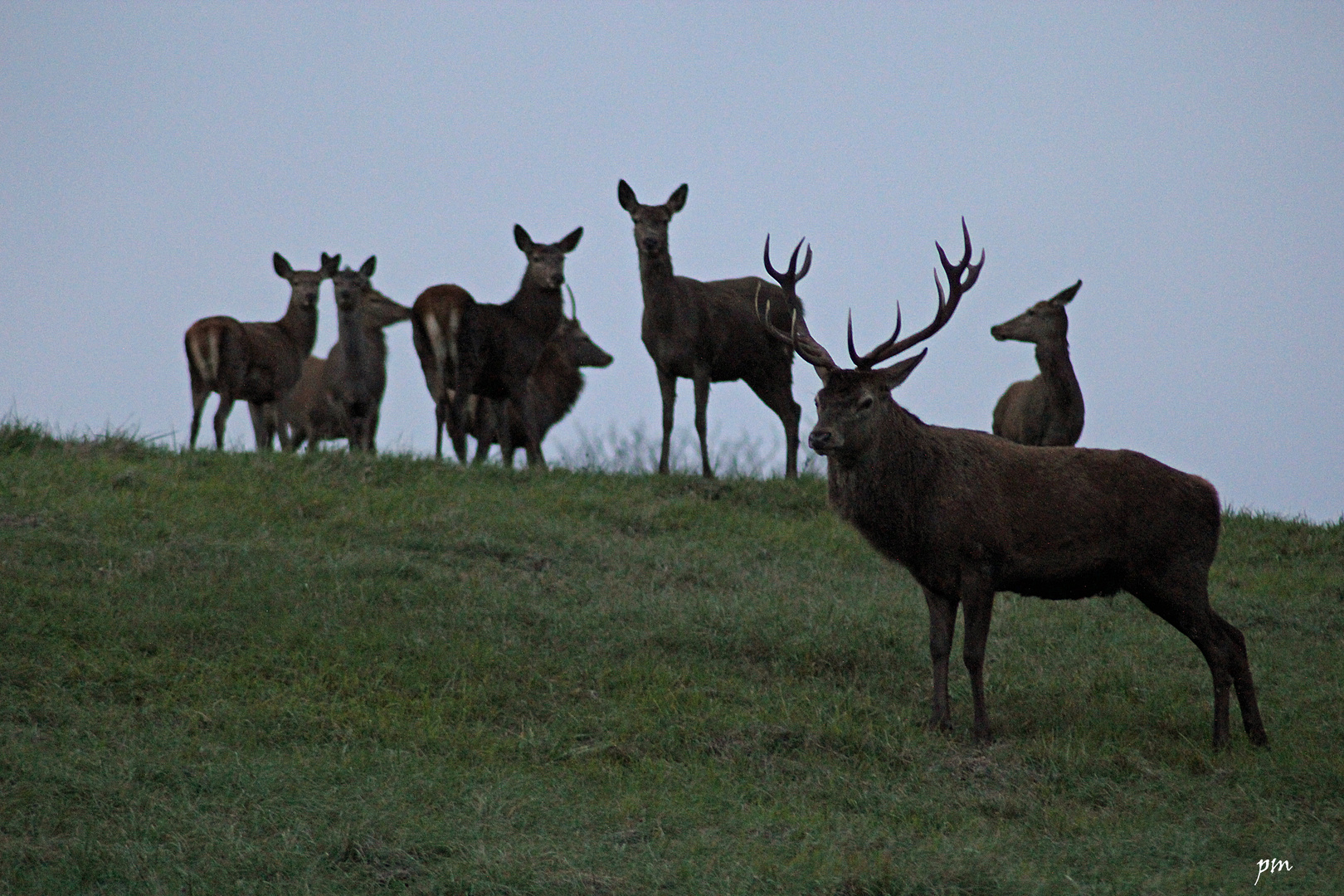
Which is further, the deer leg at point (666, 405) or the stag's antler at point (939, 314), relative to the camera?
the deer leg at point (666, 405)

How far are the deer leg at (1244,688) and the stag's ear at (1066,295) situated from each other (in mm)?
5980

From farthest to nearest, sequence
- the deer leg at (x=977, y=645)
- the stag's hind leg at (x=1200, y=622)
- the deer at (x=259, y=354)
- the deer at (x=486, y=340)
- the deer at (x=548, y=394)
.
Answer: the deer at (x=548, y=394)
the deer at (x=259, y=354)
the deer at (x=486, y=340)
the stag's hind leg at (x=1200, y=622)
the deer leg at (x=977, y=645)

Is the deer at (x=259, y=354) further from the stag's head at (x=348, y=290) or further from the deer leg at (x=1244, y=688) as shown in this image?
the deer leg at (x=1244, y=688)

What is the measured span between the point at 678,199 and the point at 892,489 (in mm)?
7092

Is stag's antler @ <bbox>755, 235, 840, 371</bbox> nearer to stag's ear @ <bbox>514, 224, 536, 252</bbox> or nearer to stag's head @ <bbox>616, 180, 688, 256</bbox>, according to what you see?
stag's head @ <bbox>616, 180, 688, 256</bbox>

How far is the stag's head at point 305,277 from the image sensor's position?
50.7ft

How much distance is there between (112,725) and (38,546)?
2794mm

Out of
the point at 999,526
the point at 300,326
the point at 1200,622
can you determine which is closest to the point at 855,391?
the point at 999,526

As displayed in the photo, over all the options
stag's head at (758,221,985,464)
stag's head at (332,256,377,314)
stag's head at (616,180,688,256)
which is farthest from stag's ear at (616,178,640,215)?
stag's head at (758,221,985,464)

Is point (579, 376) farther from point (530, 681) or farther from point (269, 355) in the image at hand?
point (530, 681)

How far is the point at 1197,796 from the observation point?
6.30m

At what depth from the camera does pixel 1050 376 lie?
1266cm

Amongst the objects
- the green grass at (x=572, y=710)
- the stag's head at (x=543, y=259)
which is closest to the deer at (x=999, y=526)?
the green grass at (x=572, y=710)

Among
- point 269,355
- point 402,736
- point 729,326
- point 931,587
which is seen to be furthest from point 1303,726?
point 269,355
